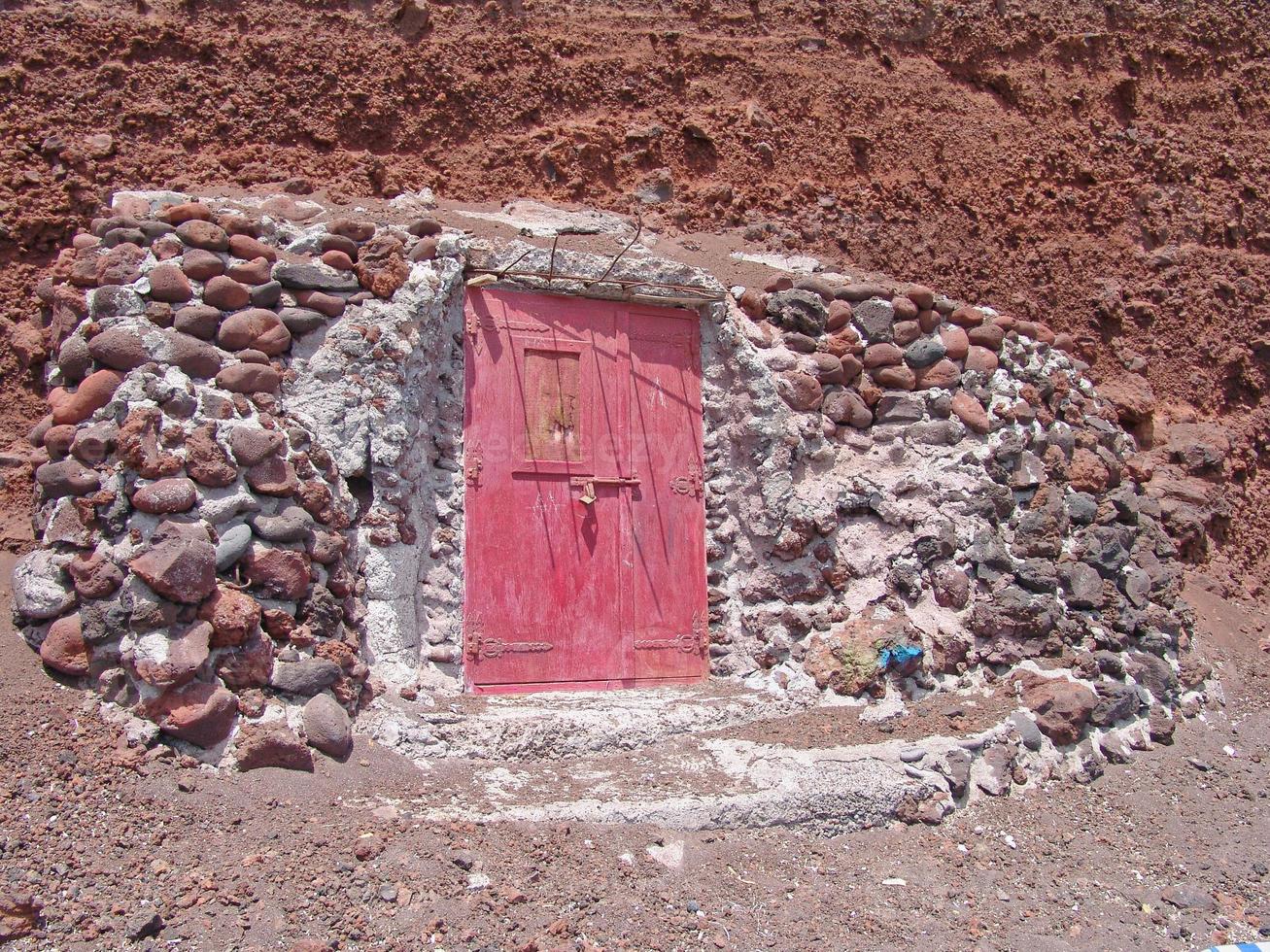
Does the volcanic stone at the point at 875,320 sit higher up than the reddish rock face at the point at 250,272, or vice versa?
the reddish rock face at the point at 250,272

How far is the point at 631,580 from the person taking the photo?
18.2ft

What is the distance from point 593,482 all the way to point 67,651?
2543 mm

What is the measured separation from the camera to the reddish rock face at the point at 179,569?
3971 mm

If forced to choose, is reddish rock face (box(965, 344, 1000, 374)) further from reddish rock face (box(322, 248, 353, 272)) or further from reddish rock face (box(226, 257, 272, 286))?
reddish rock face (box(226, 257, 272, 286))

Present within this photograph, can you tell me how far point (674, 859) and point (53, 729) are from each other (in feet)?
7.41

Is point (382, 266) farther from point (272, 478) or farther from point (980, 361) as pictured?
point (980, 361)

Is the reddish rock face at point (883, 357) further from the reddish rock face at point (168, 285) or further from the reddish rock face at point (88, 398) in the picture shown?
the reddish rock face at point (88, 398)

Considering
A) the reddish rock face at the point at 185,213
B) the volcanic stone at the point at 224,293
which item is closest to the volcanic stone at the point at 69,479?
the volcanic stone at the point at 224,293

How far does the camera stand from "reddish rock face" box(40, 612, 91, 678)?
13.0ft

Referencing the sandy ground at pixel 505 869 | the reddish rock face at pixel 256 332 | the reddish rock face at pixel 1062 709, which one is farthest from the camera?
the reddish rock face at pixel 1062 709

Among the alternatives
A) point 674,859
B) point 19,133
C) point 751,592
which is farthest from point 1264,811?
point 19,133

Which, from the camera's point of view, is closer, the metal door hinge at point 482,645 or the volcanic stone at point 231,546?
the volcanic stone at point 231,546

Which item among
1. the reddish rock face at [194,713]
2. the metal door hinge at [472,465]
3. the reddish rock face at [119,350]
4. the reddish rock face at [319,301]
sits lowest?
the reddish rock face at [194,713]

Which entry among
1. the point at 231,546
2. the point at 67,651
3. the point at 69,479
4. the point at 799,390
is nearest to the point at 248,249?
the point at 69,479
